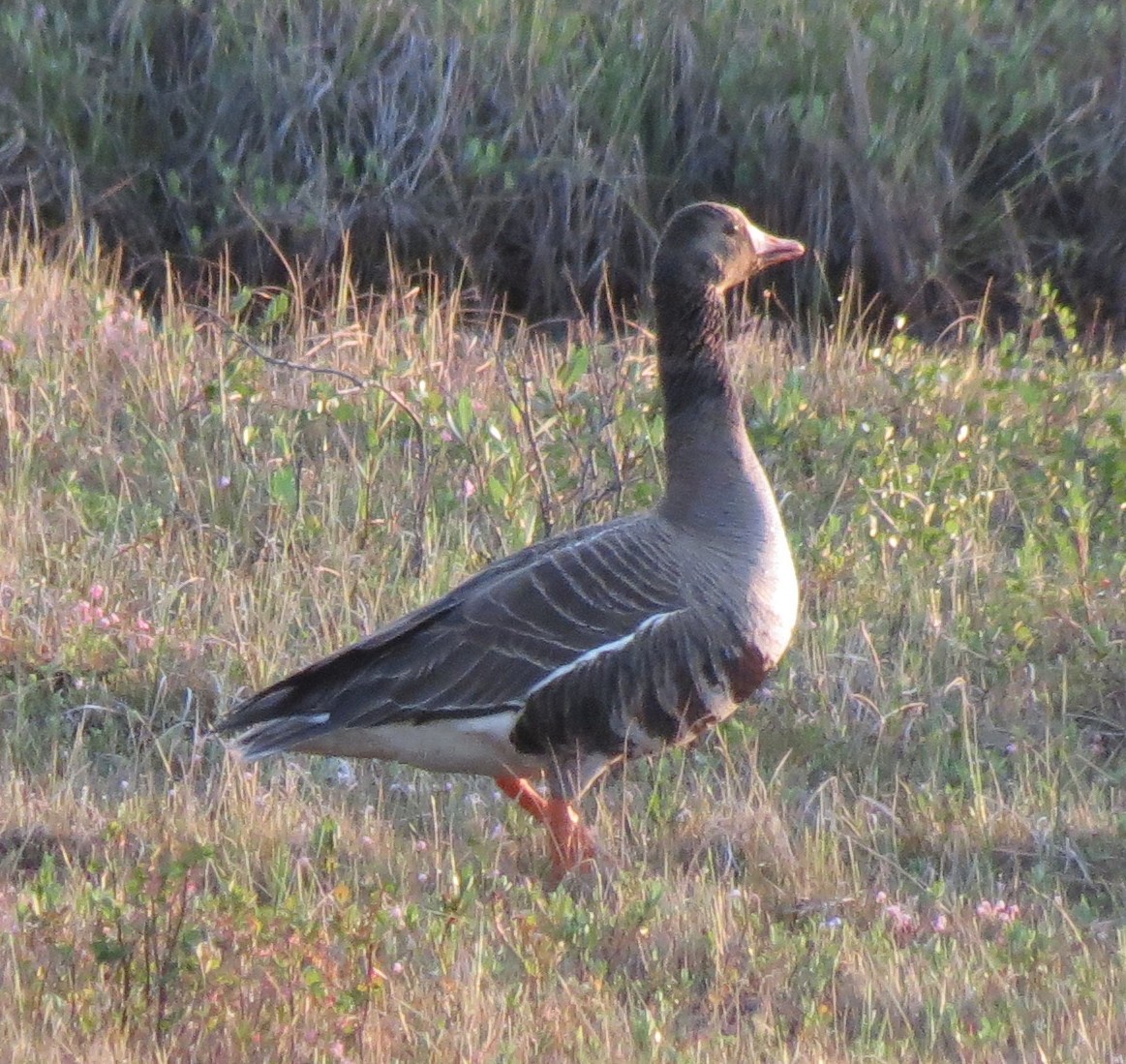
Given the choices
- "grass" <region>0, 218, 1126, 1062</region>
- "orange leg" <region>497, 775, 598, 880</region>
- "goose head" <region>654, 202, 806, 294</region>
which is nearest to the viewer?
"grass" <region>0, 218, 1126, 1062</region>

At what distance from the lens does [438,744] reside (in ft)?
16.8

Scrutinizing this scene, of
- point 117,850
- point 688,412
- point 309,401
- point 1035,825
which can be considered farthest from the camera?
point 309,401

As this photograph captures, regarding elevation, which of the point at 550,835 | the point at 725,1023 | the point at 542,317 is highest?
the point at 725,1023

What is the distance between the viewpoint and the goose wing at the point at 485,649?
504 cm

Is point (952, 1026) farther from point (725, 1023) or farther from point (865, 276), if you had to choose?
point (865, 276)

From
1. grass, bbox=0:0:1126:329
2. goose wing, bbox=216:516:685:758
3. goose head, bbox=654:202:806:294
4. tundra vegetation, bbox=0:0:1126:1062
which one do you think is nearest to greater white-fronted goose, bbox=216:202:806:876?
goose wing, bbox=216:516:685:758

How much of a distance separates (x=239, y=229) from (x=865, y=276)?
359cm

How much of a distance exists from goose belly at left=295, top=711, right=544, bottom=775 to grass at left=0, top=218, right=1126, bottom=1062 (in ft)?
0.69

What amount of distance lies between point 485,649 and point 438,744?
0.27 meters

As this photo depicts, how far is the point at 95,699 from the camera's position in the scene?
5949 mm

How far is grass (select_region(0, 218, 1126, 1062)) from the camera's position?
3.97m

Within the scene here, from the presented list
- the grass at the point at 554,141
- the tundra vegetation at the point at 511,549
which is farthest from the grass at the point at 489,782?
the grass at the point at 554,141

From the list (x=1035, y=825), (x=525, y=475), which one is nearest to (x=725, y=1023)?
(x=1035, y=825)

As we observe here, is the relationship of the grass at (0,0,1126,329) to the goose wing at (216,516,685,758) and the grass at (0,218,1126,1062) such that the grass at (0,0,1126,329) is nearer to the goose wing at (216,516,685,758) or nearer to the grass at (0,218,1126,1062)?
the grass at (0,218,1126,1062)
